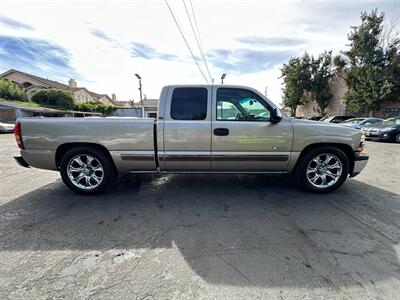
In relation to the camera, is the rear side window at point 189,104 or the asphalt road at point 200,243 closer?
the asphalt road at point 200,243

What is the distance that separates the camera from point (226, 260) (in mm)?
2209

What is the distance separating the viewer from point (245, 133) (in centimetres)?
359

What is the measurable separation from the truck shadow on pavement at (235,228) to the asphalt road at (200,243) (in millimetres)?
14

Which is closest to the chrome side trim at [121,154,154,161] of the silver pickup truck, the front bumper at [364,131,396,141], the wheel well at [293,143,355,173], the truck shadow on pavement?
the silver pickup truck

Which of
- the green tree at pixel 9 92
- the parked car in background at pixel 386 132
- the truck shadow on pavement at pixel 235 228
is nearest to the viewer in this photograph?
the truck shadow on pavement at pixel 235 228

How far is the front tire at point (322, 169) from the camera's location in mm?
3783

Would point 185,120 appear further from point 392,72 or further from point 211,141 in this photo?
point 392,72

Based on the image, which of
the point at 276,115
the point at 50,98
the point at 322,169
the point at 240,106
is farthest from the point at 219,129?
the point at 50,98

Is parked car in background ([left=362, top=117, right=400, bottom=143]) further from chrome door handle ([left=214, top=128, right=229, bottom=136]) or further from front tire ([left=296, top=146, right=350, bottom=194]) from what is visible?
chrome door handle ([left=214, top=128, right=229, bottom=136])

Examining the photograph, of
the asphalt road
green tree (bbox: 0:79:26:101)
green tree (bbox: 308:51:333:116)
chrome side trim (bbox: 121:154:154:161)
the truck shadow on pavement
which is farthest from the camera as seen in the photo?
green tree (bbox: 0:79:26:101)

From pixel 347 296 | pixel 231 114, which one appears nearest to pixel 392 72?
pixel 231 114

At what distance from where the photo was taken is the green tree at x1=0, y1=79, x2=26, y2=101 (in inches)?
1259

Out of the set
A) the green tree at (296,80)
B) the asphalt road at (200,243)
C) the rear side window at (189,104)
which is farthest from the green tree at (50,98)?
the rear side window at (189,104)

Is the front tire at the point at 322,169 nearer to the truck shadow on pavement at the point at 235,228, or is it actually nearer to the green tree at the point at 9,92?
the truck shadow on pavement at the point at 235,228
